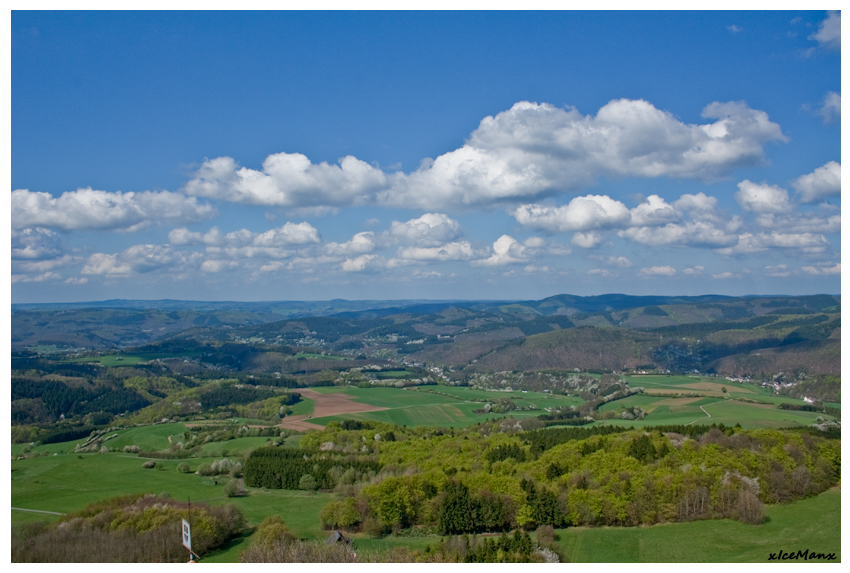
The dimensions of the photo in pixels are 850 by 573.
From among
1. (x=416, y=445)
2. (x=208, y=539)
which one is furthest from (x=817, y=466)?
(x=208, y=539)

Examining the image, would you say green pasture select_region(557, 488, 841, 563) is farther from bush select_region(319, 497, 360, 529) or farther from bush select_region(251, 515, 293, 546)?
bush select_region(251, 515, 293, 546)

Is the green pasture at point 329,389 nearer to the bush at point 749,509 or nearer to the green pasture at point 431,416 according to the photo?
the green pasture at point 431,416

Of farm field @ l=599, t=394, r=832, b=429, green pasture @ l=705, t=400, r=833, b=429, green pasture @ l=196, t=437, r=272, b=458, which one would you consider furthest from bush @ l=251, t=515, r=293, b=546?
green pasture @ l=705, t=400, r=833, b=429

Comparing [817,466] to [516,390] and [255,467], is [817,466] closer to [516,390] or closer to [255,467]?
[255,467]

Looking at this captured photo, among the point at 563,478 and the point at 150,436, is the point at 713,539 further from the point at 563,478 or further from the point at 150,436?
the point at 150,436

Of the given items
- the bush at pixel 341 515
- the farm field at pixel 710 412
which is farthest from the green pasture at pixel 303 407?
the bush at pixel 341 515

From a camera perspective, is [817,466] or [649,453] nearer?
[817,466]
